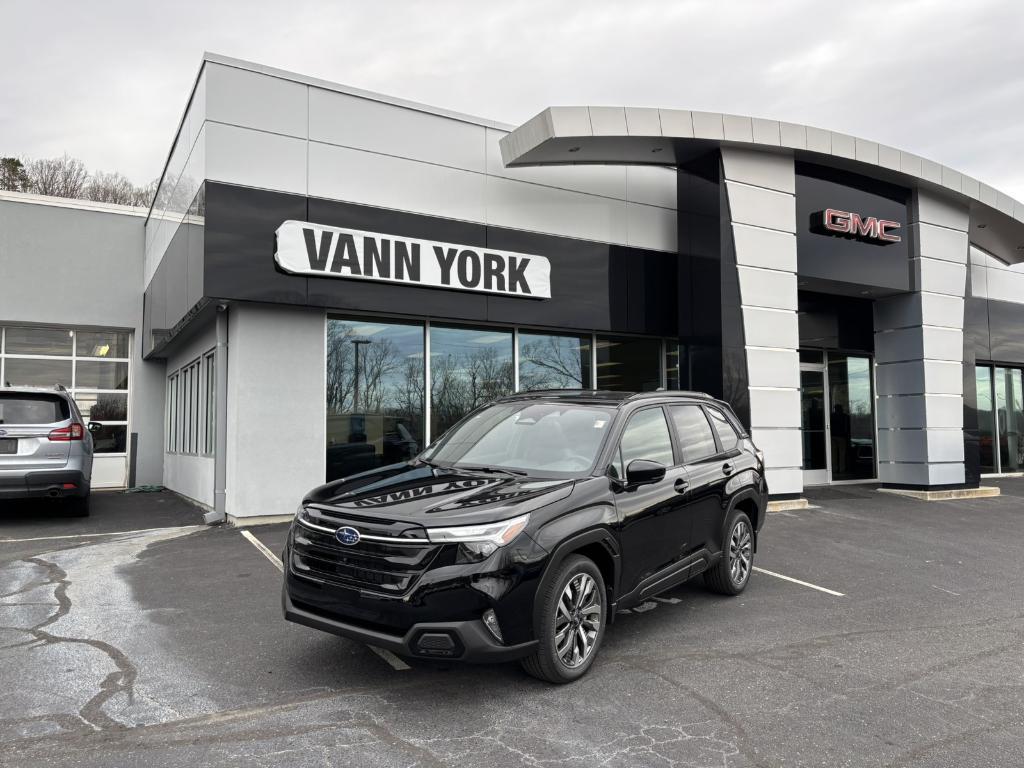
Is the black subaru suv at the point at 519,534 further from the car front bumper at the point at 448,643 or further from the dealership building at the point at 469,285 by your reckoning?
the dealership building at the point at 469,285

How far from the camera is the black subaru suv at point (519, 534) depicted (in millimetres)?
3828

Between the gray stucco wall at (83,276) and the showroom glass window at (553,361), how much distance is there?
9458 millimetres

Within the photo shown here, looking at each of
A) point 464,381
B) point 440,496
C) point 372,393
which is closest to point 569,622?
point 440,496

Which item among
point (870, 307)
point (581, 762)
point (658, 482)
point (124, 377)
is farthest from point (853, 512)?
point (124, 377)

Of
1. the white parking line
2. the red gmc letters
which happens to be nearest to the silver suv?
the white parking line

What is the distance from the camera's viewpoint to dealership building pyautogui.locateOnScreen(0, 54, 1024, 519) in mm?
9906

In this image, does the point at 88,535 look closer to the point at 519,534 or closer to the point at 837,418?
the point at 519,534

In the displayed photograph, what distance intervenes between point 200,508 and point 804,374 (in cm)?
1197

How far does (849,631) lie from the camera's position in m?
5.57

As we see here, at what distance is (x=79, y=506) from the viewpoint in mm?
11672

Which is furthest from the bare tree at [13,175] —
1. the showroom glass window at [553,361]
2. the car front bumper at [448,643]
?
the car front bumper at [448,643]

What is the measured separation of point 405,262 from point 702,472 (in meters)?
6.07

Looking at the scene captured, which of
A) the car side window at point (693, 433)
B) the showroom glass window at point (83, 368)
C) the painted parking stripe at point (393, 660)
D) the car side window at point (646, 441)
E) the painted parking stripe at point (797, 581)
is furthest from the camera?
the showroom glass window at point (83, 368)

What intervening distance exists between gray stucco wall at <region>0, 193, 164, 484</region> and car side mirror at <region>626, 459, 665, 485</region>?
48.4 feet
